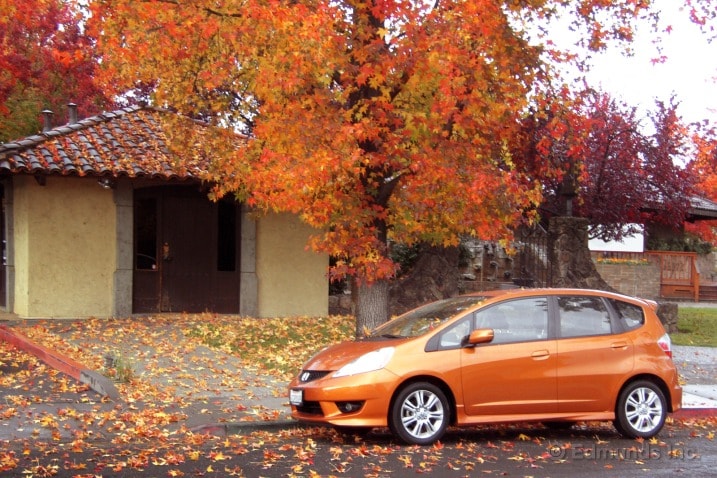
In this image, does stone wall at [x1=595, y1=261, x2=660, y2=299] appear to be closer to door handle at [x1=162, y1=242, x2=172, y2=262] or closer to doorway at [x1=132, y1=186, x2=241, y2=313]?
doorway at [x1=132, y1=186, x2=241, y2=313]

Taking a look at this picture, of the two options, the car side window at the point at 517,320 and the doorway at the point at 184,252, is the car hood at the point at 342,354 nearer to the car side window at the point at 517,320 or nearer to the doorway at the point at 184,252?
the car side window at the point at 517,320

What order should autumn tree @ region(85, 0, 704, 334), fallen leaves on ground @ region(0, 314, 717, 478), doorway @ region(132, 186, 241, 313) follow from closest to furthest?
fallen leaves on ground @ region(0, 314, 717, 478), autumn tree @ region(85, 0, 704, 334), doorway @ region(132, 186, 241, 313)

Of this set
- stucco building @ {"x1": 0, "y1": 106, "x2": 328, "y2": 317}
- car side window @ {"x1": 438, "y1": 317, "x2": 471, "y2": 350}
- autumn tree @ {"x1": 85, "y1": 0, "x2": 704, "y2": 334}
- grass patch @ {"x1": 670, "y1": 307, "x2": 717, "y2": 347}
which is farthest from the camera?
grass patch @ {"x1": 670, "y1": 307, "x2": 717, "y2": 347}

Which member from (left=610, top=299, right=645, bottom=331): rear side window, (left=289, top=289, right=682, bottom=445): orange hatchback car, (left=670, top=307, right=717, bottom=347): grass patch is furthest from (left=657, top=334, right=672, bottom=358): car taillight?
(left=670, top=307, right=717, bottom=347): grass patch

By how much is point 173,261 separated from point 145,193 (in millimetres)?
1564

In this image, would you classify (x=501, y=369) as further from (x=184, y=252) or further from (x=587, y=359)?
(x=184, y=252)

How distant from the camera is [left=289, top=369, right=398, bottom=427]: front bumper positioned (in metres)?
8.15

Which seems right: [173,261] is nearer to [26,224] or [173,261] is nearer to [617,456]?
[26,224]

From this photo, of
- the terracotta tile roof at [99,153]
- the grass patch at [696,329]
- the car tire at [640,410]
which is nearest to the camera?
the car tire at [640,410]

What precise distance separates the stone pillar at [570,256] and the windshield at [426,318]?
9.73 meters

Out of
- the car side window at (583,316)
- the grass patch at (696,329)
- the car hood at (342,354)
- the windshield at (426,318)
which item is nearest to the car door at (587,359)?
the car side window at (583,316)

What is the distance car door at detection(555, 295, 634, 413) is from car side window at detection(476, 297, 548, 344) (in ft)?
0.64

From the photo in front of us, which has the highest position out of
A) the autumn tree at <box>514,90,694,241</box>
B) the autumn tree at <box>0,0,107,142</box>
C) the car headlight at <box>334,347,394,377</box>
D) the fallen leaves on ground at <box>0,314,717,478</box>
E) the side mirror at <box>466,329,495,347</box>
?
the autumn tree at <box>0,0,107,142</box>

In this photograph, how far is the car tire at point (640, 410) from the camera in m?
8.94
